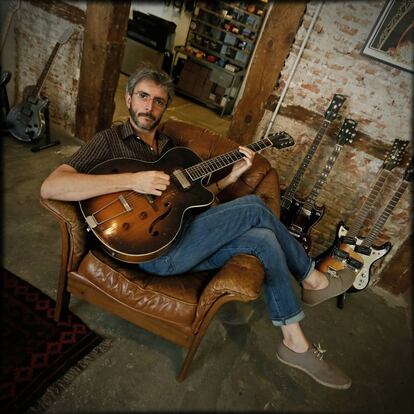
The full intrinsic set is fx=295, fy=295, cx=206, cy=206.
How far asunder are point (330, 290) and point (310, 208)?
3.12 feet

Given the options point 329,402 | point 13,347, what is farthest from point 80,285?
point 329,402

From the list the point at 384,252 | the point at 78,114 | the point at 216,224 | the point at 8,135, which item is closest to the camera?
the point at 216,224

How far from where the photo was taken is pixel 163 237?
1.42 meters

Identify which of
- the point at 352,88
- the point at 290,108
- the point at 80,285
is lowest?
the point at 80,285

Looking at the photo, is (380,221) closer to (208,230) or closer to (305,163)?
(305,163)

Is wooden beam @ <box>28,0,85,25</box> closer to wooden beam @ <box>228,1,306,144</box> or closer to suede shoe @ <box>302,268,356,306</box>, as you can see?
wooden beam @ <box>228,1,306,144</box>

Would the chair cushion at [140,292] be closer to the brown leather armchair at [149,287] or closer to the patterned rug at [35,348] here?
the brown leather armchair at [149,287]

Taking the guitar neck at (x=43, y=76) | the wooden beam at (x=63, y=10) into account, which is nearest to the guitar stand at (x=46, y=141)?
the guitar neck at (x=43, y=76)

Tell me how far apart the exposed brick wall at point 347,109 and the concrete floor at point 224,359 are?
0.88 m

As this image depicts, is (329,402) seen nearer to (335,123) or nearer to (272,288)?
(272,288)

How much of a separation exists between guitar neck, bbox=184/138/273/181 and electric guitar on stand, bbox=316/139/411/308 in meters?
1.07

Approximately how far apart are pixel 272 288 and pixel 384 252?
4.85 feet

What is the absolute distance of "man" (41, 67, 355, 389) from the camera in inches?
55.0

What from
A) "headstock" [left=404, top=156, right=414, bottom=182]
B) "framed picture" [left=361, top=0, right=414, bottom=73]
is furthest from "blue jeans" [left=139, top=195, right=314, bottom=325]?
"framed picture" [left=361, top=0, right=414, bottom=73]
